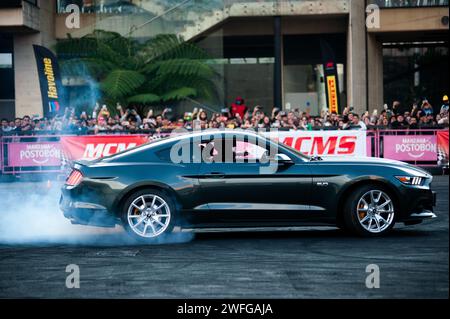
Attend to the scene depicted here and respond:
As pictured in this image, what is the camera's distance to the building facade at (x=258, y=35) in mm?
29516

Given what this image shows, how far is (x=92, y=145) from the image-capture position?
69.1ft

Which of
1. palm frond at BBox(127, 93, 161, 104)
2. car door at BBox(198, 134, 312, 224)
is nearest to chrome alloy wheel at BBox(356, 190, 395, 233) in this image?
car door at BBox(198, 134, 312, 224)

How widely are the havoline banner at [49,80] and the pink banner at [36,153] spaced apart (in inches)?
204

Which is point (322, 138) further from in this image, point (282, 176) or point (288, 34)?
point (288, 34)

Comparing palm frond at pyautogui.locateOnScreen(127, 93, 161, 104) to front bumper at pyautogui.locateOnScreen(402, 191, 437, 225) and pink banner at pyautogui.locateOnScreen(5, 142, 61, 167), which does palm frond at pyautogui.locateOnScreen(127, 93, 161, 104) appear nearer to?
pink banner at pyautogui.locateOnScreen(5, 142, 61, 167)

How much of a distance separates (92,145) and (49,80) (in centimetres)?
667

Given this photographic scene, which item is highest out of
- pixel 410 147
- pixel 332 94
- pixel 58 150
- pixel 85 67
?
pixel 85 67

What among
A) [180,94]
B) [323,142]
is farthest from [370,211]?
[180,94]

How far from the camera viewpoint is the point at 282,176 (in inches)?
382

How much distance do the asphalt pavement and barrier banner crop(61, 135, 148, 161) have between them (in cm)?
933

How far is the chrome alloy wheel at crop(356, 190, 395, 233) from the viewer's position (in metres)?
9.77

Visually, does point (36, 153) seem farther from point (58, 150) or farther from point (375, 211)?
point (375, 211)

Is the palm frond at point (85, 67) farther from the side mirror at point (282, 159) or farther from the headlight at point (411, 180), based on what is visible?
the headlight at point (411, 180)

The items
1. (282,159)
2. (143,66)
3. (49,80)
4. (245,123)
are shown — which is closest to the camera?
(282,159)
